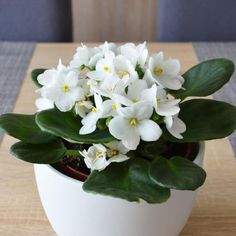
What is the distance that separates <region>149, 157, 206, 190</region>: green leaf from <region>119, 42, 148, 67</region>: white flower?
113 mm

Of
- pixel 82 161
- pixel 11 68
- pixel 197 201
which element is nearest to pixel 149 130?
pixel 82 161

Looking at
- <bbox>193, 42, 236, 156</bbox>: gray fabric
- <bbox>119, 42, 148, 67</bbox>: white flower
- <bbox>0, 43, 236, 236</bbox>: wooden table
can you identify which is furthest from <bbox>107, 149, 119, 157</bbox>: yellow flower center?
<bbox>193, 42, 236, 156</bbox>: gray fabric

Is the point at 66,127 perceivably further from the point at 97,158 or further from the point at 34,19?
the point at 34,19

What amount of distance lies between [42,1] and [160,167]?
1.03 metres

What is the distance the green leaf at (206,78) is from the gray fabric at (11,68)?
466 mm

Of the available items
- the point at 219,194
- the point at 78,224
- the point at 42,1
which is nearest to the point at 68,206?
the point at 78,224

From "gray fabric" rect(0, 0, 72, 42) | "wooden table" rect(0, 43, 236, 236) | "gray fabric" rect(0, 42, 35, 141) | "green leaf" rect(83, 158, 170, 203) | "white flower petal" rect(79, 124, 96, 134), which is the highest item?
"white flower petal" rect(79, 124, 96, 134)

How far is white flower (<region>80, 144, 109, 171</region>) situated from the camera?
1.83ft

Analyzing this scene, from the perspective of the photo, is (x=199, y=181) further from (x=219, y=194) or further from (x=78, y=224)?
(x=219, y=194)

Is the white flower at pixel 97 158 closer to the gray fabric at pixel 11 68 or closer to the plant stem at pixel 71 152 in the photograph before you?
the plant stem at pixel 71 152

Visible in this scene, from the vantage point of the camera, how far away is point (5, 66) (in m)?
1.22

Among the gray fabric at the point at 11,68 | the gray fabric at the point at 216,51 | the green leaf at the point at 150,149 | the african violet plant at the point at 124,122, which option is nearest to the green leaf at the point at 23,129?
the african violet plant at the point at 124,122

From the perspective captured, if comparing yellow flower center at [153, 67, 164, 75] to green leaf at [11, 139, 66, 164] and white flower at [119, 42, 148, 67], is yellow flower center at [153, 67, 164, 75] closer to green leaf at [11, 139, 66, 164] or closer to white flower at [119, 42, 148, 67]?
white flower at [119, 42, 148, 67]

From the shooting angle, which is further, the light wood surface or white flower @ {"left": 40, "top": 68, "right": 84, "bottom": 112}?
the light wood surface
